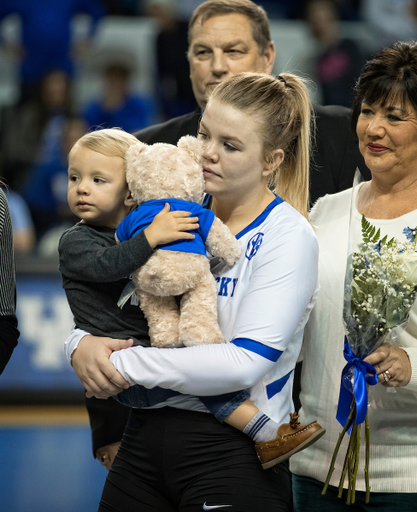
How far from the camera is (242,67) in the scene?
103 inches

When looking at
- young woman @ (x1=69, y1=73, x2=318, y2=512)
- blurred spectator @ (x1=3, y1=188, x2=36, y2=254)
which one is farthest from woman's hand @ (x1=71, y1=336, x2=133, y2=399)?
blurred spectator @ (x1=3, y1=188, x2=36, y2=254)

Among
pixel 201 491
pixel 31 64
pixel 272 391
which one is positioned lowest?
pixel 201 491

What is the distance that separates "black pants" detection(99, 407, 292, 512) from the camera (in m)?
1.58

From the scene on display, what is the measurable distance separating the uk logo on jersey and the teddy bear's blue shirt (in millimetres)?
111

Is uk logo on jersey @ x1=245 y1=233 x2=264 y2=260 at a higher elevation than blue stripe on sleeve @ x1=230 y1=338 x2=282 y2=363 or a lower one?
higher

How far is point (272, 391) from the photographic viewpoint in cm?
165

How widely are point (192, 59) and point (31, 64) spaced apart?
4402mm

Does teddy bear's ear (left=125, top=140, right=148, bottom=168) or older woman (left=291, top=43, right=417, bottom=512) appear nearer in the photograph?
teddy bear's ear (left=125, top=140, right=148, bottom=168)

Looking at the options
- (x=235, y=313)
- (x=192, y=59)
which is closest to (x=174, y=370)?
(x=235, y=313)

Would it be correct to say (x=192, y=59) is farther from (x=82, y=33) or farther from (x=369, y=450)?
(x=82, y=33)

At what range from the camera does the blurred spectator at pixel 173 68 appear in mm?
6312

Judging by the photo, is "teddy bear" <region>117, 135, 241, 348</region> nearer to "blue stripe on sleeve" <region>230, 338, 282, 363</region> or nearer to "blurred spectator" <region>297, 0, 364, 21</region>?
"blue stripe on sleeve" <region>230, 338, 282, 363</region>

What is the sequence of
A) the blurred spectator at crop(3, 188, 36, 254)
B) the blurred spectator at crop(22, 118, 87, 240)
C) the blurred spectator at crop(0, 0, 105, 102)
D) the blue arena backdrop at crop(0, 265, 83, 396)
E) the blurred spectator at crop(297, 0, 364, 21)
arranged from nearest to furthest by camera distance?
the blue arena backdrop at crop(0, 265, 83, 396) < the blurred spectator at crop(3, 188, 36, 254) < the blurred spectator at crop(22, 118, 87, 240) < the blurred spectator at crop(0, 0, 105, 102) < the blurred spectator at crop(297, 0, 364, 21)

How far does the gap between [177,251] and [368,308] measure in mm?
509
